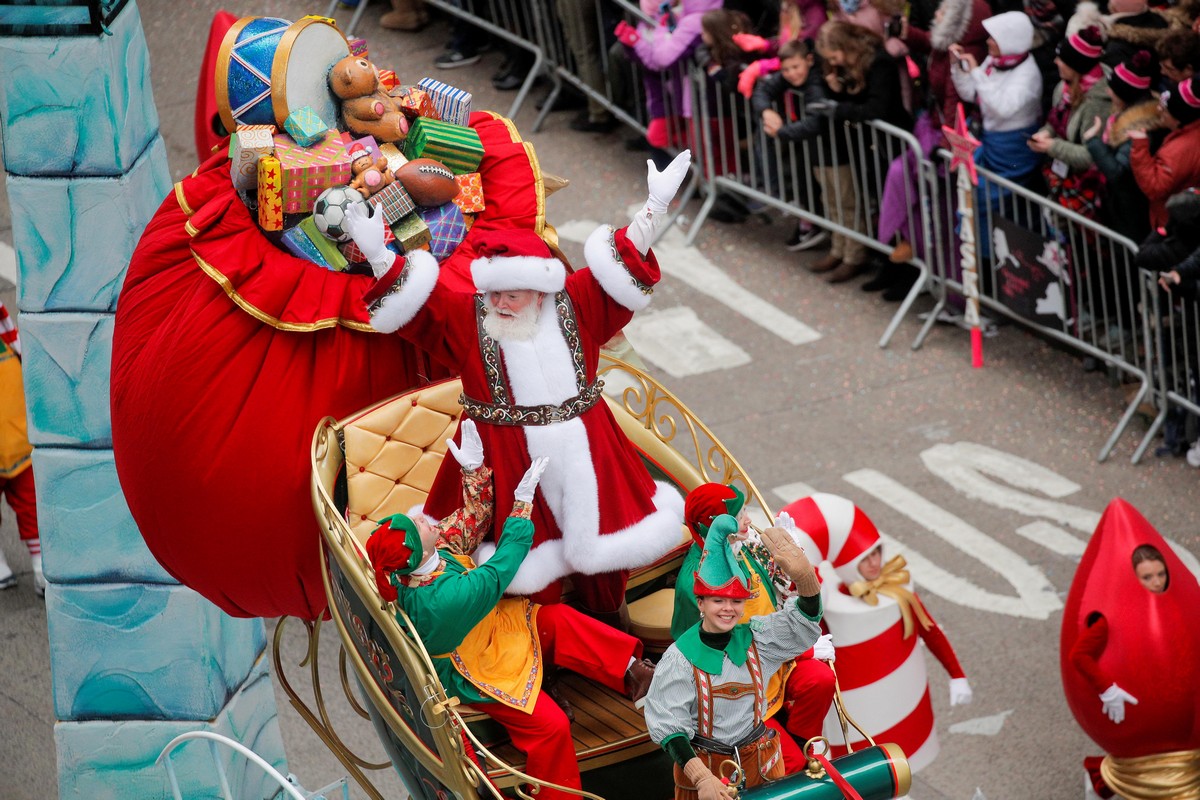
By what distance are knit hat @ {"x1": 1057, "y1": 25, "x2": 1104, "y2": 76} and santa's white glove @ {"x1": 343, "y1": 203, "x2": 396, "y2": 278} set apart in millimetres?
4972

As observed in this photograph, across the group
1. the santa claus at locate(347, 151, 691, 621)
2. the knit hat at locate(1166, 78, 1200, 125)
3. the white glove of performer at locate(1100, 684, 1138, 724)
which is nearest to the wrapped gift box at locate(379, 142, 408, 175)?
the santa claus at locate(347, 151, 691, 621)

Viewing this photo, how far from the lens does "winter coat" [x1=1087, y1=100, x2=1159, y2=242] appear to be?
796 cm

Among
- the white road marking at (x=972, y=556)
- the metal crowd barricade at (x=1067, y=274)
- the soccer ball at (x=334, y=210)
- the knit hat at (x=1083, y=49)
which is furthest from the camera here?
the metal crowd barricade at (x=1067, y=274)

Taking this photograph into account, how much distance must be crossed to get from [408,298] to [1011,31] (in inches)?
205

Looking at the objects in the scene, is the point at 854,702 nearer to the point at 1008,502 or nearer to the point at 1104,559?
the point at 1104,559

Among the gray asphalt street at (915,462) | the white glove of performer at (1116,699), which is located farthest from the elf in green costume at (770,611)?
the gray asphalt street at (915,462)

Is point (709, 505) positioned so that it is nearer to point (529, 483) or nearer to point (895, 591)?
point (529, 483)

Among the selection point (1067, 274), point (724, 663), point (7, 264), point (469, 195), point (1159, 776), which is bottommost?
point (7, 264)

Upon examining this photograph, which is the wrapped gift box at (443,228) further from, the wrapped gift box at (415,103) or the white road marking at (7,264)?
the white road marking at (7,264)

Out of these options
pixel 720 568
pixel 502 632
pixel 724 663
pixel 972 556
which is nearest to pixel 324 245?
pixel 502 632

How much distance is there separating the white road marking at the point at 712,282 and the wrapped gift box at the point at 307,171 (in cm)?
534

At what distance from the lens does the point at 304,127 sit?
4.79 metres

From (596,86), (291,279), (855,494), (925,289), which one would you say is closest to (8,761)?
(291,279)

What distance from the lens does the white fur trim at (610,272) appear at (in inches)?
174
